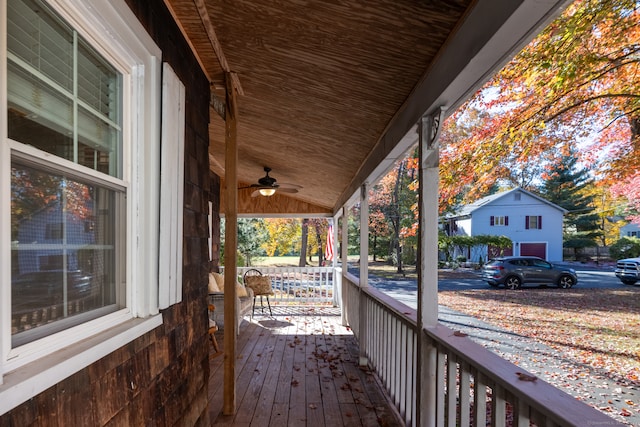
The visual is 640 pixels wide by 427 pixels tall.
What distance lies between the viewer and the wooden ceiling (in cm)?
124

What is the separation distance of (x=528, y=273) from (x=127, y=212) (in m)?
11.6

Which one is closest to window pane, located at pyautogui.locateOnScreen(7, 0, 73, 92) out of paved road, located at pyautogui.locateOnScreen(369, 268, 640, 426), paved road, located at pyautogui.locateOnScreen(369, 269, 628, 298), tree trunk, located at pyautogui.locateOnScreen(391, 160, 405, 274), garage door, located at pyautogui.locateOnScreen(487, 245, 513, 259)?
paved road, located at pyautogui.locateOnScreen(369, 268, 640, 426)

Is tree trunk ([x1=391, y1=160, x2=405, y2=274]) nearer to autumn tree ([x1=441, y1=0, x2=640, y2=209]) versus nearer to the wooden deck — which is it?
autumn tree ([x1=441, y1=0, x2=640, y2=209])

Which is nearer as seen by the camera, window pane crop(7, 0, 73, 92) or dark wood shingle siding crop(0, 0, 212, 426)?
window pane crop(7, 0, 73, 92)

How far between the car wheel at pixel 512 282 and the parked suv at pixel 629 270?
2.39 m

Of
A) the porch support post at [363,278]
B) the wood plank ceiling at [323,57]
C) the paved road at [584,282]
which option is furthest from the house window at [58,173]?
the paved road at [584,282]

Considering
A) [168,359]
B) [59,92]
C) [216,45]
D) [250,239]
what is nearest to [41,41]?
[59,92]

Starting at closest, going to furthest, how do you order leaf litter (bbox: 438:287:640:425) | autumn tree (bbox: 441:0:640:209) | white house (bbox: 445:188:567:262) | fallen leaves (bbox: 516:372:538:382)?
fallen leaves (bbox: 516:372:538:382) → autumn tree (bbox: 441:0:640:209) → leaf litter (bbox: 438:287:640:425) → white house (bbox: 445:188:567:262)

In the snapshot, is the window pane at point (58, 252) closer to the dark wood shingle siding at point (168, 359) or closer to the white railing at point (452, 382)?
the dark wood shingle siding at point (168, 359)

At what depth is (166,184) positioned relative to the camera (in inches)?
60.0

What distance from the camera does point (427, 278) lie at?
1801 millimetres

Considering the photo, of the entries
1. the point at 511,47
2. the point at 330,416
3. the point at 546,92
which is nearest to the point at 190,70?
the point at 511,47

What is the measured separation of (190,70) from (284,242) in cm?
1615

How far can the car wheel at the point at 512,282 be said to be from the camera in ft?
34.5
